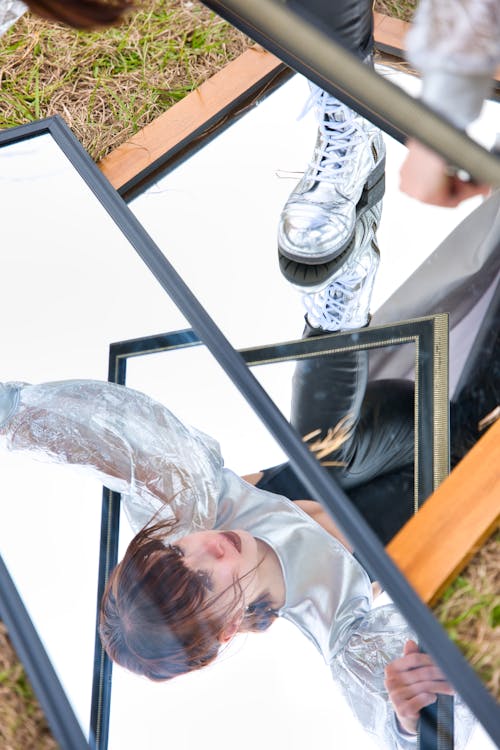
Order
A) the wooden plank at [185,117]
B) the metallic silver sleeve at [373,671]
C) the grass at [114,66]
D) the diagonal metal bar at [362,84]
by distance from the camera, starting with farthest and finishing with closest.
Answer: the grass at [114,66]
the wooden plank at [185,117]
the metallic silver sleeve at [373,671]
the diagonal metal bar at [362,84]

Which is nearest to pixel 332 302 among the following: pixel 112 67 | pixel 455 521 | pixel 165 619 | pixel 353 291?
pixel 353 291

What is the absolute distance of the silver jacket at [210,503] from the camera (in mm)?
500

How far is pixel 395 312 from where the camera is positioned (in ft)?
2.37

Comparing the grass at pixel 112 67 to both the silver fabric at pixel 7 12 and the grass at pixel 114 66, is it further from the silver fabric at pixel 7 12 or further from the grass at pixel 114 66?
the silver fabric at pixel 7 12

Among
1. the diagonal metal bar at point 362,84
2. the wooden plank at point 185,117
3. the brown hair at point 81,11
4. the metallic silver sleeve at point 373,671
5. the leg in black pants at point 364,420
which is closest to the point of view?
the diagonal metal bar at point 362,84

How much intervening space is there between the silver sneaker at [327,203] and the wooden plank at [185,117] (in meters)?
0.21

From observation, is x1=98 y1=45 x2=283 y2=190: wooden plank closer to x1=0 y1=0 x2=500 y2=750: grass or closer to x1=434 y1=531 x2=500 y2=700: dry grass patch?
x1=0 y1=0 x2=500 y2=750: grass

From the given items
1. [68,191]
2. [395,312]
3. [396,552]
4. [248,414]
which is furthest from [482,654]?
[68,191]

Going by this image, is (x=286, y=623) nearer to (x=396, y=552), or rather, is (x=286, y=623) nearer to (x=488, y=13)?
(x=396, y=552)

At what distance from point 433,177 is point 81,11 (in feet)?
0.64

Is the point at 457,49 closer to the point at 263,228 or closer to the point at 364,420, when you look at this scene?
the point at 364,420

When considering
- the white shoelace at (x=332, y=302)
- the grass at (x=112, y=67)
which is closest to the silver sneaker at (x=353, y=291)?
the white shoelace at (x=332, y=302)

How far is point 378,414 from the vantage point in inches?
25.9

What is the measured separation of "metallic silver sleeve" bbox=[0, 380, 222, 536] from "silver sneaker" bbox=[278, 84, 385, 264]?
0.83ft
